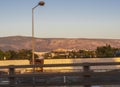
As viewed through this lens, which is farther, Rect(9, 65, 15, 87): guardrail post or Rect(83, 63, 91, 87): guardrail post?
Rect(9, 65, 15, 87): guardrail post

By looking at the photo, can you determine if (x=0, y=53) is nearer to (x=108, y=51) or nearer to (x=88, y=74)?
(x=108, y=51)

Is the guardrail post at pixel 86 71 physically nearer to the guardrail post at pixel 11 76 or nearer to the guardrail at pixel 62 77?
the guardrail at pixel 62 77

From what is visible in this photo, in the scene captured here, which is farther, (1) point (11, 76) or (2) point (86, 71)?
(1) point (11, 76)

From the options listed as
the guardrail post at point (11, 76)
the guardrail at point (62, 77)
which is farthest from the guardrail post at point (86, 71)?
the guardrail post at point (11, 76)

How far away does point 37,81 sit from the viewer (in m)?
13.3

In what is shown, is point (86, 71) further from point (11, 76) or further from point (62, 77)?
point (11, 76)

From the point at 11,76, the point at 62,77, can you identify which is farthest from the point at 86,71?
the point at 11,76

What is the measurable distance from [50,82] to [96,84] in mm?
1580

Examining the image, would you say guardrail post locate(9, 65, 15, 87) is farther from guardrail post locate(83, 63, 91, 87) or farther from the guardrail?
guardrail post locate(83, 63, 91, 87)

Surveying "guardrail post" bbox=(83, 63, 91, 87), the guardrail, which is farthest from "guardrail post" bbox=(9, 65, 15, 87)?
"guardrail post" bbox=(83, 63, 91, 87)

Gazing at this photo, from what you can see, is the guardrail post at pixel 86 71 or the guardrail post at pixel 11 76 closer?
the guardrail post at pixel 86 71

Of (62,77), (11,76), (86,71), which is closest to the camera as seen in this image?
(86,71)

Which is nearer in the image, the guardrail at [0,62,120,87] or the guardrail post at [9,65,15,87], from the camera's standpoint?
the guardrail at [0,62,120,87]

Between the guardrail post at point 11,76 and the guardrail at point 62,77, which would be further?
the guardrail post at point 11,76
